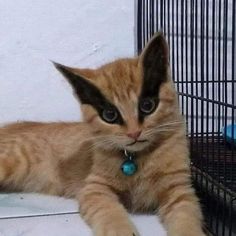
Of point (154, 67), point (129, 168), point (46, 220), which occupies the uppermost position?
point (154, 67)

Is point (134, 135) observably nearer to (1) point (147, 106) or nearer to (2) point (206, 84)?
(1) point (147, 106)

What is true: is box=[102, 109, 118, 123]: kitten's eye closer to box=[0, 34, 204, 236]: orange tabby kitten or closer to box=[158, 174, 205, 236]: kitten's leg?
box=[0, 34, 204, 236]: orange tabby kitten

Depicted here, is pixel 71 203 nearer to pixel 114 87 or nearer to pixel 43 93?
pixel 114 87

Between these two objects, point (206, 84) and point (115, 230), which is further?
point (206, 84)

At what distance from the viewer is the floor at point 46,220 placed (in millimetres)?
1173

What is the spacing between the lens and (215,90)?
184 cm

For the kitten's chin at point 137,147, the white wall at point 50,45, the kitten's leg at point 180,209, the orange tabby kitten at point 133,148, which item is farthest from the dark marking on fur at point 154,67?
the white wall at point 50,45

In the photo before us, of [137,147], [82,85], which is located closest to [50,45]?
[82,85]

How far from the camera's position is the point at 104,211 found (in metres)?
1.16

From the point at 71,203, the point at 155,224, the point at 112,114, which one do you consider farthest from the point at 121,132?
the point at 71,203

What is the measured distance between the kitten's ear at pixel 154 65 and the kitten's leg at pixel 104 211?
269mm

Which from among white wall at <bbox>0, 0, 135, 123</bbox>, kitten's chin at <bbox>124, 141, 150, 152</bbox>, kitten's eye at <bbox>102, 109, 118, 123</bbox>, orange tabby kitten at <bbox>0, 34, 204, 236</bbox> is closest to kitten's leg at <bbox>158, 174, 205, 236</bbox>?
orange tabby kitten at <bbox>0, 34, 204, 236</bbox>

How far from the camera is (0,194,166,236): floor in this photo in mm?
1173

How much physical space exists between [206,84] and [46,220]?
0.75 metres
